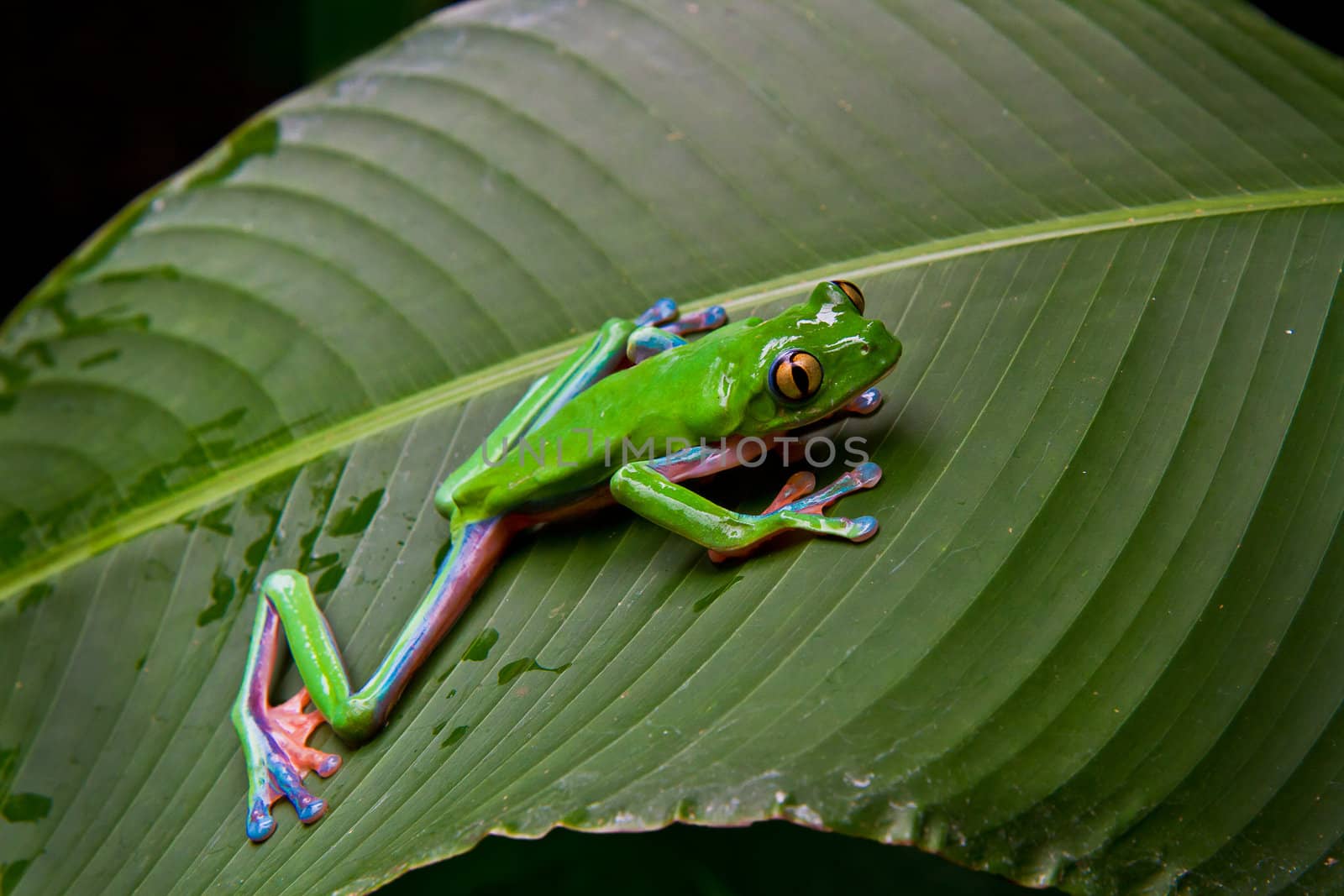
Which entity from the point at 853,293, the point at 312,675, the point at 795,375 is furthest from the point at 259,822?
the point at 853,293

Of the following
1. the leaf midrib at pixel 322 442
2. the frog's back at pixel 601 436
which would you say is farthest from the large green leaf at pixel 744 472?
the frog's back at pixel 601 436

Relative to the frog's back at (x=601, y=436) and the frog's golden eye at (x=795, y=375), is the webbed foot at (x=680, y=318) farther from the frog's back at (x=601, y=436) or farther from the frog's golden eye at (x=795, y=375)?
the frog's golden eye at (x=795, y=375)

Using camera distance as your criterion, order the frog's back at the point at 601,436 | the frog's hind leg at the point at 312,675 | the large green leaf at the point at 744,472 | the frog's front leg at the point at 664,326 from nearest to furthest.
A: the large green leaf at the point at 744,472 → the frog's hind leg at the point at 312,675 → the frog's back at the point at 601,436 → the frog's front leg at the point at 664,326

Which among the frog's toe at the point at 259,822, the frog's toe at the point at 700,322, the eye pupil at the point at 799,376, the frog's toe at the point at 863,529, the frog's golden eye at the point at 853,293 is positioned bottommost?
the frog's toe at the point at 259,822

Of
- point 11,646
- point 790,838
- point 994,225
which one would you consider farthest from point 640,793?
point 11,646

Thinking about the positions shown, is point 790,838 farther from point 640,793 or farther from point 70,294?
point 70,294

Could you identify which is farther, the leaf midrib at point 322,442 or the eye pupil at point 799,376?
the leaf midrib at point 322,442

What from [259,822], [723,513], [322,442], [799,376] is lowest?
[259,822]

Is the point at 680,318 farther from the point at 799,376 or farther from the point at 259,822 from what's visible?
the point at 259,822
